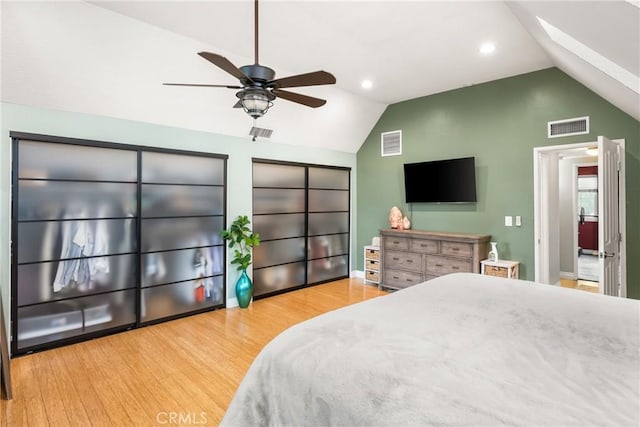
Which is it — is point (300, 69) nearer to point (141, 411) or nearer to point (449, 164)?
point (449, 164)

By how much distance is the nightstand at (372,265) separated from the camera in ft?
18.1

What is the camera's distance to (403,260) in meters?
4.98

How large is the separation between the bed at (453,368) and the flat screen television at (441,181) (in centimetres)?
291

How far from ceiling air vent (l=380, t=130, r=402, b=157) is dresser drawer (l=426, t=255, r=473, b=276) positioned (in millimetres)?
1902

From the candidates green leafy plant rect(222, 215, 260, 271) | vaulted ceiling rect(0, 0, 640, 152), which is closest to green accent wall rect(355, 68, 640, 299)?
vaulted ceiling rect(0, 0, 640, 152)

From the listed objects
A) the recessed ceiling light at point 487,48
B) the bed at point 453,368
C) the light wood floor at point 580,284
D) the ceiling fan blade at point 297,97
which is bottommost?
the light wood floor at point 580,284

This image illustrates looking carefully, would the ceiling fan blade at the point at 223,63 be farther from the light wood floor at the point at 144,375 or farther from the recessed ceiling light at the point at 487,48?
the recessed ceiling light at the point at 487,48

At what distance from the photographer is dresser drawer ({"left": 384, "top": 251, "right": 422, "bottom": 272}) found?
4812 mm

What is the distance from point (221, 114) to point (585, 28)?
3.54 m

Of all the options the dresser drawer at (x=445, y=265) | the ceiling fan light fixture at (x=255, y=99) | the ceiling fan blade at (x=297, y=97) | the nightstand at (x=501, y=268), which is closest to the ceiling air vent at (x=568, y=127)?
the nightstand at (x=501, y=268)

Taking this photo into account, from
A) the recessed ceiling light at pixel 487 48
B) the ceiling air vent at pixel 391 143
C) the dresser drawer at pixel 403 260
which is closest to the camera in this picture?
the recessed ceiling light at pixel 487 48

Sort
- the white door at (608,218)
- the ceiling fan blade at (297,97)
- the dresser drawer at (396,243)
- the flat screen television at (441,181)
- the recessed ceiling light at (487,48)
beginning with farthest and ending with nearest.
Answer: the dresser drawer at (396,243), the flat screen television at (441,181), the recessed ceiling light at (487,48), the white door at (608,218), the ceiling fan blade at (297,97)

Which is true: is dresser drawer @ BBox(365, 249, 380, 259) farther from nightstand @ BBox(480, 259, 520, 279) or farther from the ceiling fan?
the ceiling fan

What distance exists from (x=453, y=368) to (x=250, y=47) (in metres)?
3.42
